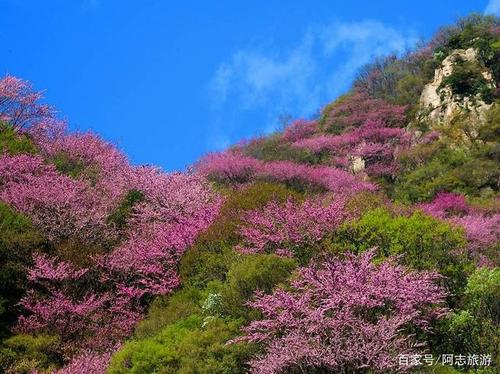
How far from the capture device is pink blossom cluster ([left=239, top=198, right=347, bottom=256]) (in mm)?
15820

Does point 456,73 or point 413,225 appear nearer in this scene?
point 413,225

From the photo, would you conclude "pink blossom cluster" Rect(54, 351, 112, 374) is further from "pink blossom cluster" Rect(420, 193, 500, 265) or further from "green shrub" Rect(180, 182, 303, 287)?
"pink blossom cluster" Rect(420, 193, 500, 265)

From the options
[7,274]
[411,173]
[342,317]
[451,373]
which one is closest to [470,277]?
[451,373]

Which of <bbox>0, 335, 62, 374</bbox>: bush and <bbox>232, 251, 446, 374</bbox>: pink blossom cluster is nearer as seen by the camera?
<bbox>232, 251, 446, 374</bbox>: pink blossom cluster

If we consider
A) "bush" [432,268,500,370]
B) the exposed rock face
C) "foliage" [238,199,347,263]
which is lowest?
"bush" [432,268,500,370]

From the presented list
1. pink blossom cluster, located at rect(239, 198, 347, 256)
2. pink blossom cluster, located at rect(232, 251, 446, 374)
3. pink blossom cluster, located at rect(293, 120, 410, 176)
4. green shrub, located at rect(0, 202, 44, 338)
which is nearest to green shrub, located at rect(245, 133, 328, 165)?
pink blossom cluster, located at rect(293, 120, 410, 176)

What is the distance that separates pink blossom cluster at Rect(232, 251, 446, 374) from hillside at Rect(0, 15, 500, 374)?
0.11 ft

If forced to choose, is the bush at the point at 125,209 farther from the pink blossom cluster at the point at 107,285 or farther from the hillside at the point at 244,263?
the pink blossom cluster at the point at 107,285

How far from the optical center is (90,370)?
14.3 metres

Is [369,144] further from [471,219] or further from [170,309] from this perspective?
[170,309]

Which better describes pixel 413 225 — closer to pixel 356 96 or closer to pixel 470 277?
pixel 470 277

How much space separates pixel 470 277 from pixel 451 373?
3.06 meters

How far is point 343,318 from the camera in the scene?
35.2 ft

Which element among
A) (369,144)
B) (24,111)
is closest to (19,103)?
(24,111)
